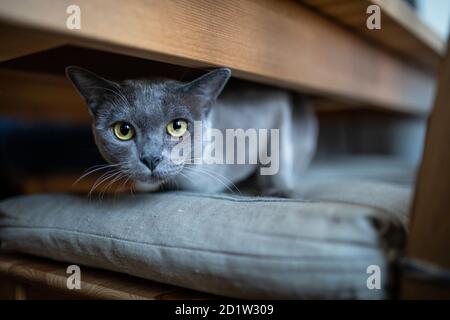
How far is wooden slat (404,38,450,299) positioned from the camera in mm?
646

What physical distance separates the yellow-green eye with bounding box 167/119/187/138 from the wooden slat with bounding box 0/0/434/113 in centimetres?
15

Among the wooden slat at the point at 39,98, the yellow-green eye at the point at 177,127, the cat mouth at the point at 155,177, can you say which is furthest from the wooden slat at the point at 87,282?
the wooden slat at the point at 39,98

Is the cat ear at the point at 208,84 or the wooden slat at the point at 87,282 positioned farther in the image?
the cat ear at the point at 208,84

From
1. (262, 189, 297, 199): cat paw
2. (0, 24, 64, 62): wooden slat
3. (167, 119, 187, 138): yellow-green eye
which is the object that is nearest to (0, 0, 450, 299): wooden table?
(0, 24, 64, 62): wooden slat

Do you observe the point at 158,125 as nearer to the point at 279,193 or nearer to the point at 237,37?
the point at 237,37

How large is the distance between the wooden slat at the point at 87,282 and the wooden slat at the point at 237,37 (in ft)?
1.54

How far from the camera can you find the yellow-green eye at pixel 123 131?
0.99m

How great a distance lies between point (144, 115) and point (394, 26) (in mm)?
873

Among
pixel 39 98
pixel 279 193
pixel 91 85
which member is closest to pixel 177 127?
pixel 91 85

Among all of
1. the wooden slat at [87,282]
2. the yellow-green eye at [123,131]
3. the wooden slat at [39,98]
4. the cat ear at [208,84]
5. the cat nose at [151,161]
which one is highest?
the wooden slat at [39,98]

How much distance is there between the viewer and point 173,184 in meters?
1.14

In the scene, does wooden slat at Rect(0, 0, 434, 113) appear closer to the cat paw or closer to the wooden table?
the wooden table

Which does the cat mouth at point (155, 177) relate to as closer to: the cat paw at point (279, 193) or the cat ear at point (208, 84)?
the cat ear at point (208, 84)

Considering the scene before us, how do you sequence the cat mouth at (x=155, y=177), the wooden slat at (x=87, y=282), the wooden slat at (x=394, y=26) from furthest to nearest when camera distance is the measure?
the wooden slat at (x=394, y=26) < the cat mouth at (x=155, y=177) < the wooden slat at (x=87, y=282)
